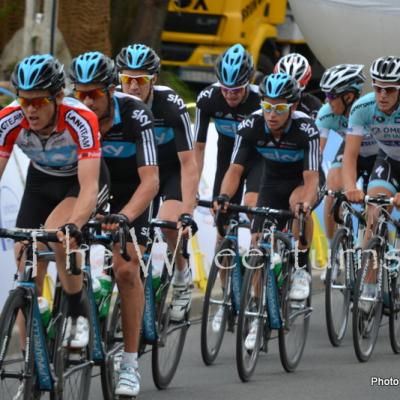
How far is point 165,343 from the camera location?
8.88m

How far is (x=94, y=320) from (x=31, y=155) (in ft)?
3.25

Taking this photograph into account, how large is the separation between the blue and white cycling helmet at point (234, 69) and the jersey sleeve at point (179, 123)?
1.22m

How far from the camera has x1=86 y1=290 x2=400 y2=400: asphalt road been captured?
8742 millimetres

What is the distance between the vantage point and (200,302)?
474 inches

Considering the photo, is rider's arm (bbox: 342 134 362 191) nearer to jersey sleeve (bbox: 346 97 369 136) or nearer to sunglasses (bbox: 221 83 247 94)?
jersey sleeve (bbox: 346 97 369 136)

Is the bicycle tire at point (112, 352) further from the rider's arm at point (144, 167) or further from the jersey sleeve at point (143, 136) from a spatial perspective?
the jersey sleeve at point (143, 136)

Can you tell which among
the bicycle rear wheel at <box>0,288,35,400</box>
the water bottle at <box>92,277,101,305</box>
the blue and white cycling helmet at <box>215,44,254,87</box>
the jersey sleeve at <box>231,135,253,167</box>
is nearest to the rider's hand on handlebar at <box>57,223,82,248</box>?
the bicycle rear wheel at <box>0,288,35,400</box>

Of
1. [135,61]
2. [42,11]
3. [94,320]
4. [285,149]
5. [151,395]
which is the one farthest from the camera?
[42,11]

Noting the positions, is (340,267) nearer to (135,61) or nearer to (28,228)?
(135,61)

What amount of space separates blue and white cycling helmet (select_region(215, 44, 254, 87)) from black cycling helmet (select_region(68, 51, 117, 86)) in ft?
8.79

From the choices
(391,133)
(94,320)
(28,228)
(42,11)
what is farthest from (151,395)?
(42,11)

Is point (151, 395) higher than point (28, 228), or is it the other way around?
point (28, 228)

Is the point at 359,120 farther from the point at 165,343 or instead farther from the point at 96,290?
the point at 96,290

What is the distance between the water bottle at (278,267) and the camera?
9.46 meters
